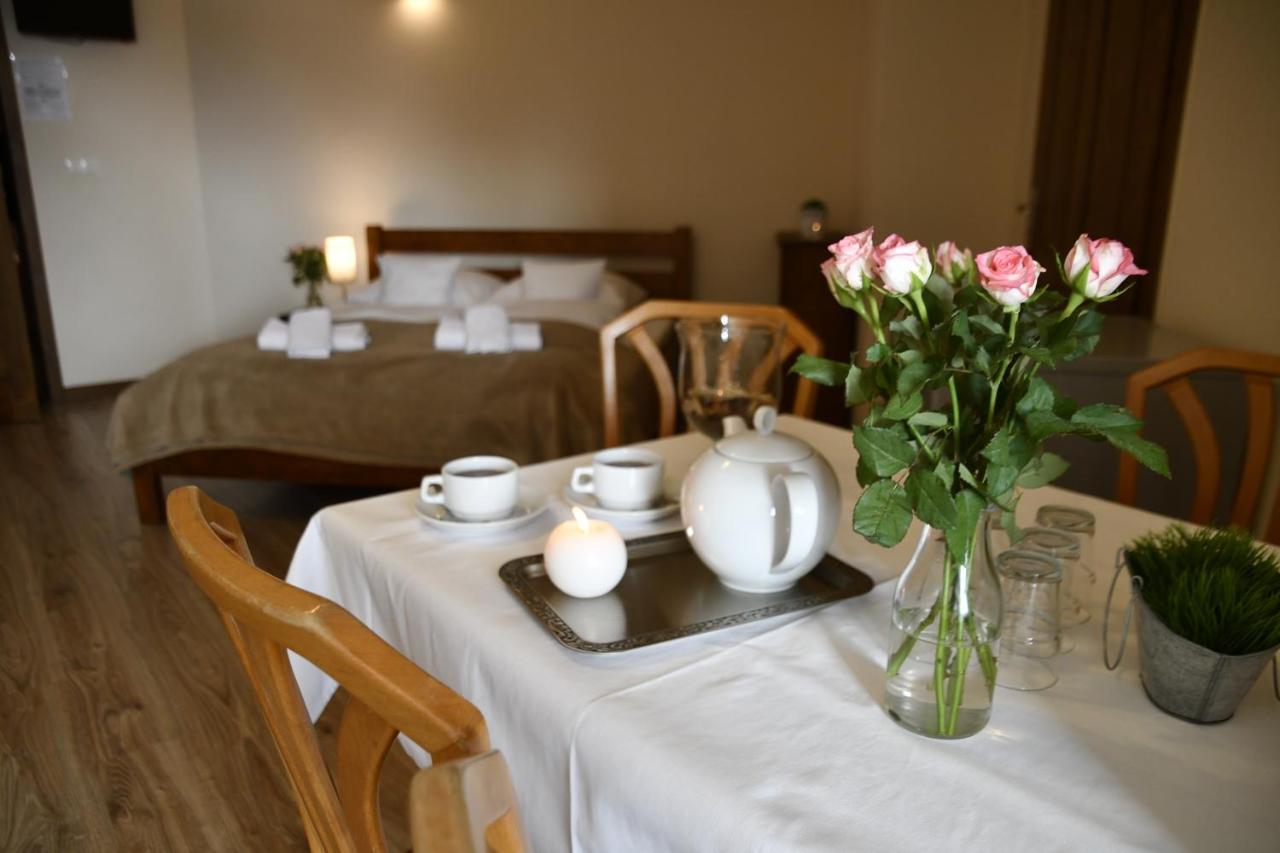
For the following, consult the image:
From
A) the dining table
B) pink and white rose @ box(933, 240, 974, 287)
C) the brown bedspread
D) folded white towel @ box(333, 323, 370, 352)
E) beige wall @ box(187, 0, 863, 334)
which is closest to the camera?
the dining table

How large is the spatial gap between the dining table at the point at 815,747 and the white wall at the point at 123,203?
15.8 ft

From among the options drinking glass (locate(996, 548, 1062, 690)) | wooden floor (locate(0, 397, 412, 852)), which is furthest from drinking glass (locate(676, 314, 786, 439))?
wooden floor (locate(0, 397, 412, 852))

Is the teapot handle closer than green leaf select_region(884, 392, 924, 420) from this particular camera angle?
No

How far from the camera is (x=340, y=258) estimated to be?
16.3 feet

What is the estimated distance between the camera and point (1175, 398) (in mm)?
1482

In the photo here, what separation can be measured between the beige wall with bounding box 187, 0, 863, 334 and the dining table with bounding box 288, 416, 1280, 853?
4213 mm

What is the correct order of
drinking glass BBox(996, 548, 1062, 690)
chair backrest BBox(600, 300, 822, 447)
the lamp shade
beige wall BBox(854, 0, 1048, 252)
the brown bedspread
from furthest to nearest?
the lamp shade
beige wall BBox(854, 0, 1048, 252)
the brown bedspread
chair backrest BBox(600, 300, 822, 447)
drinking glass BBox(996, 548, 1062, 690)

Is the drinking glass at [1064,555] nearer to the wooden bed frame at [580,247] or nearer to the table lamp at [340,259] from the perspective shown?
the wooden bed frame at [580,247]

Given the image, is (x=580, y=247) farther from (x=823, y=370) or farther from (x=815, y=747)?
(x=815, y=747)

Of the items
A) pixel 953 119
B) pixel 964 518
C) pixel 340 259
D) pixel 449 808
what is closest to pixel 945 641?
pixel 964 518

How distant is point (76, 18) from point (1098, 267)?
5317 mm

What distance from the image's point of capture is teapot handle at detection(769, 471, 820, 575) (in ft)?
3.01

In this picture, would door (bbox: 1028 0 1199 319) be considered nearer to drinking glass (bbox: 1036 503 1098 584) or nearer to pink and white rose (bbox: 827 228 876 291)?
drinking glass (bbox: 1036 503 1098 584)

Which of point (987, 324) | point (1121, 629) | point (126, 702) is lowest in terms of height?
point (126, 702)
